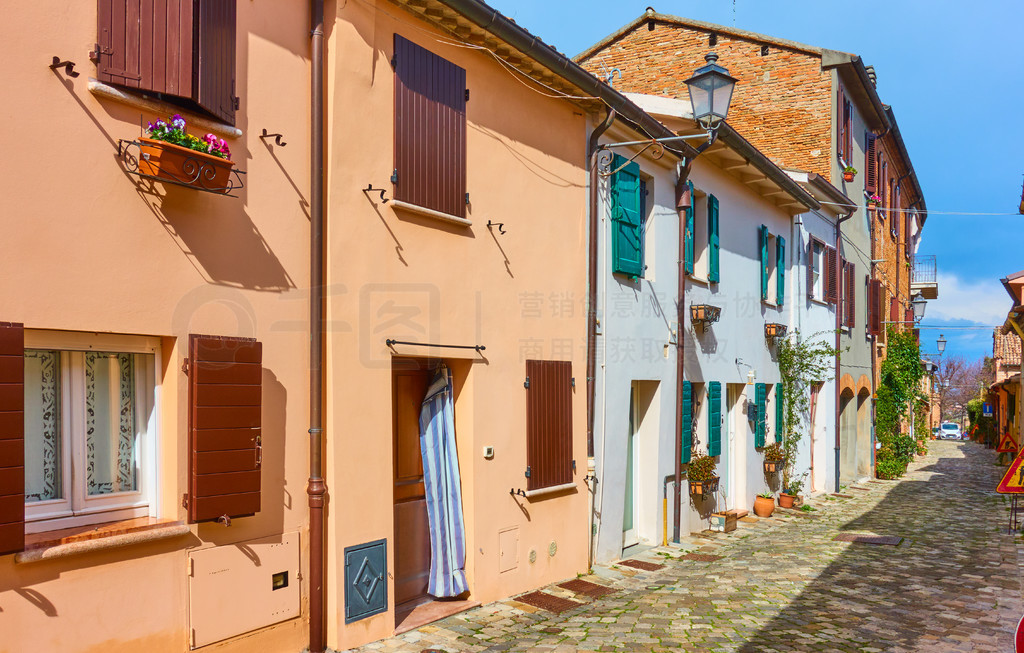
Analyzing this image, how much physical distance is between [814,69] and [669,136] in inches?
359

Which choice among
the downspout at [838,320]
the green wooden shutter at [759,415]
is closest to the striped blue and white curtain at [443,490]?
the green wooden shutter at [759,415]

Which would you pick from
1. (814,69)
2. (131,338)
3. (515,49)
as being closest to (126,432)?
(131,338)

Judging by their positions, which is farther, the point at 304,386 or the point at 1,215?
the point at 304,386

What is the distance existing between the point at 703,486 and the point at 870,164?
13779 mm

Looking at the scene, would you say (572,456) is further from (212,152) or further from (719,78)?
(212,152)

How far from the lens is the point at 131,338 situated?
197 inches

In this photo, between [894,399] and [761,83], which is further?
[894,399]

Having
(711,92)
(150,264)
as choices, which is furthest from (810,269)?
(150,264)

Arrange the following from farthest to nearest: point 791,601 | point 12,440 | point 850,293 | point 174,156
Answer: point 850,293, point 791,601, point 174,156, point 12,440

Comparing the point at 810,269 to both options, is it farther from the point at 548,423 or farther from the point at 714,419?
the point at 548,423

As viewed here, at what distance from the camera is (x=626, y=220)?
33.0 feet

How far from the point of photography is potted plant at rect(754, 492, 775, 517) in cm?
1404

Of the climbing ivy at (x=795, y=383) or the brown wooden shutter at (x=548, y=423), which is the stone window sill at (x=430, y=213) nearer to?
the brown wooden shutter at (x=548, y=423)

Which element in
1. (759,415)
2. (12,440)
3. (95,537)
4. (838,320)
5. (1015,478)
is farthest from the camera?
(838,320)
